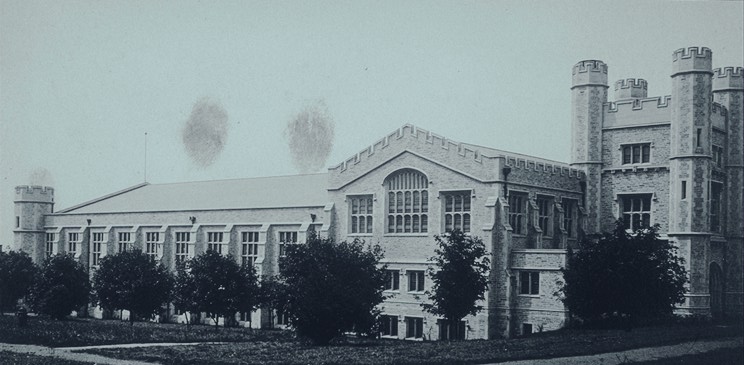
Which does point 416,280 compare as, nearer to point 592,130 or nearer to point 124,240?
point 592,130

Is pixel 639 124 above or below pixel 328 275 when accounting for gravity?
above

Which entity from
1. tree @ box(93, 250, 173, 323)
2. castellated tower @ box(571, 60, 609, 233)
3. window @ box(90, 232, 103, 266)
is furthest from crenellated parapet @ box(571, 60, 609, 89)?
window @ box(90, 232, 103, 266)

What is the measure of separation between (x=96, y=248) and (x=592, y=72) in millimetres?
37814

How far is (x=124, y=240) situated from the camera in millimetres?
59312

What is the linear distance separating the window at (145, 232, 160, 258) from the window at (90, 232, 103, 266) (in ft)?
17.3

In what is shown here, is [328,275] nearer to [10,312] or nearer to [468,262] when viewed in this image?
[468,262]

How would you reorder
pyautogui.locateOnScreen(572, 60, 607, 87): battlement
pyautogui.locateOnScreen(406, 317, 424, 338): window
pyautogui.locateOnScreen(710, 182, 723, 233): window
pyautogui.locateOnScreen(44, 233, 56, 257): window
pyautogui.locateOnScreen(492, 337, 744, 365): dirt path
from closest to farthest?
pyautogui.locateOnScreen(492, 337, 744, 365): dirt path
pyautogui.locateOnScreen(406, 317, 424, 338): window
pyautogui.locateOnScreen(710, 182, 723, 233): window
pyautogui.locateOnScreen(572, 60, 607, 87): battlement
pyautogui.locateOnScreen(44, 233, 56, 257): window

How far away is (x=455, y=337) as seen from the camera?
38.7 m

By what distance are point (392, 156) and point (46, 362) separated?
22.3 meters

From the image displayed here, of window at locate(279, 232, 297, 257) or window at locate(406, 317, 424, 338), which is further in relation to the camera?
window at locate(279, 232, 297, 257)

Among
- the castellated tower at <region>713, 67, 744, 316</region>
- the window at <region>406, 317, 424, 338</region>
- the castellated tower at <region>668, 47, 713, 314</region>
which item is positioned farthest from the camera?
the castellated tower at <region>713, 67, 744, 316</region>

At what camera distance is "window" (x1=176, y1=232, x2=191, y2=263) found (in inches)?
2190

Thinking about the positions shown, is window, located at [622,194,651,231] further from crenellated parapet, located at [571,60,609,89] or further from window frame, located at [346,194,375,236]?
window frame, located at [346,194,375,236]

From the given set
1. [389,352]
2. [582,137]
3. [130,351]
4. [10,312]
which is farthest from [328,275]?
[10,312]
